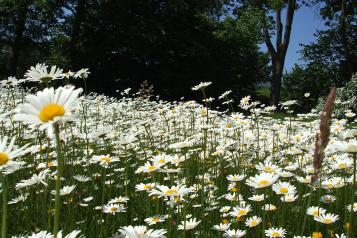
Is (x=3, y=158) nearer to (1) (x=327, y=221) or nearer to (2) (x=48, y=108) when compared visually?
(2) (x=48, y=108)

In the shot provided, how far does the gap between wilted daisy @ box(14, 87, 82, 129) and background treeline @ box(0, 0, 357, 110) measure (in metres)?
19.9

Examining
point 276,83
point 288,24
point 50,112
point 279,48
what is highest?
point 288,24

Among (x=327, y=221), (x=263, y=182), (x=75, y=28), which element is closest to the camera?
(x=263, y=182)

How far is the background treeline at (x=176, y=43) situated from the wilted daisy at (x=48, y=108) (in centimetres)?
1986

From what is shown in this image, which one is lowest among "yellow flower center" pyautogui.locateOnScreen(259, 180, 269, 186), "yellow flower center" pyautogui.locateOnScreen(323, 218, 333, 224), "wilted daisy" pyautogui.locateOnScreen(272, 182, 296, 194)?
"yellow flower center" pyautogui.locateOnScreen(323, 218, 333, 224)

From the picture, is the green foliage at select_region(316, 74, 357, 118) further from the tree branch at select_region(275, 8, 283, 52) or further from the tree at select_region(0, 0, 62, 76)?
the tree at select_region(0, 0, 62, 76)

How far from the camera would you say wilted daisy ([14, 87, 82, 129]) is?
116 cm

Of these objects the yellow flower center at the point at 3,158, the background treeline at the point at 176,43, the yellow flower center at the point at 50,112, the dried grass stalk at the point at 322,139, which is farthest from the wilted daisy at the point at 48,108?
the background treeline at the point at 176,43

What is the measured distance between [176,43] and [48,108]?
2132 centimetres

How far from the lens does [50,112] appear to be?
119 centimetres

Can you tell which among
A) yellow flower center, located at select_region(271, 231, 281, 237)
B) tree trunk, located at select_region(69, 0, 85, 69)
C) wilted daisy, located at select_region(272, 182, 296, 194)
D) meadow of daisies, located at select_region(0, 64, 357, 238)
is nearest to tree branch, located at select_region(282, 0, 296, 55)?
tree trunk, located at select_region(69, 0, 85, 69)

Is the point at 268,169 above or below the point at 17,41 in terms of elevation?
below

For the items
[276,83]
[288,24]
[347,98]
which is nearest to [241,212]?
[347,98]

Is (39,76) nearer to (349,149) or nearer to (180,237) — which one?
(180,237)
